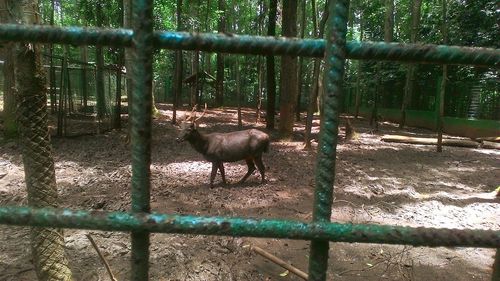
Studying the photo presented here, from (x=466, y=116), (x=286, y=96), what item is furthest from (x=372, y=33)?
(x=286, y=96)

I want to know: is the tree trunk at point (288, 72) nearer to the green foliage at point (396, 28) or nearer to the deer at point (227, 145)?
the deer at point (227, 145)

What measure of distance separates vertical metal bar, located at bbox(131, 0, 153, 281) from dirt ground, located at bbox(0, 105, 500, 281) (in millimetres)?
3578

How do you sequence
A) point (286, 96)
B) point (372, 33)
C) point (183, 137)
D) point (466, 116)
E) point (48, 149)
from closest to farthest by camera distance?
point (48, 149)
point (183, 137)
point (286, 96)
point (466, 116)
point (372, 33)

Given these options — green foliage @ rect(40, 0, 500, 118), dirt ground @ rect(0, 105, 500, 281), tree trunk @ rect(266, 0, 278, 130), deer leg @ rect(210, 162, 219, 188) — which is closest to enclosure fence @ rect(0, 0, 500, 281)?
dirt ground @ rect(0, 105, 500, 281)

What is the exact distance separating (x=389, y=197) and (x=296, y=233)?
6535 millimetres

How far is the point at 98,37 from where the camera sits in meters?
1.06

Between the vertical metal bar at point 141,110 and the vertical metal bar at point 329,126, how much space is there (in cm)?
43

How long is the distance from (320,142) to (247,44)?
0.31 metres

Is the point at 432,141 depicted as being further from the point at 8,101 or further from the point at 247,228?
the point at 247,228

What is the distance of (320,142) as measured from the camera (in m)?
1.11

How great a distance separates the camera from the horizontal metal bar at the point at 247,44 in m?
1.05

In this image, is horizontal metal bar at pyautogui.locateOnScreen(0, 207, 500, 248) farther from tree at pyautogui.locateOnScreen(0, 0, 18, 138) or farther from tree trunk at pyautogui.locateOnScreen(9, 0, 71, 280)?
tree at pyautogui.locateOnScreen(0, 0, 18, 138)

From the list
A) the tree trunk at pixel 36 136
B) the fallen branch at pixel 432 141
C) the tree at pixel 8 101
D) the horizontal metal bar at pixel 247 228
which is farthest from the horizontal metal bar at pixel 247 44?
the fallen branch at pixel 432 141

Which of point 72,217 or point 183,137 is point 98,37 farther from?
point 183,137
